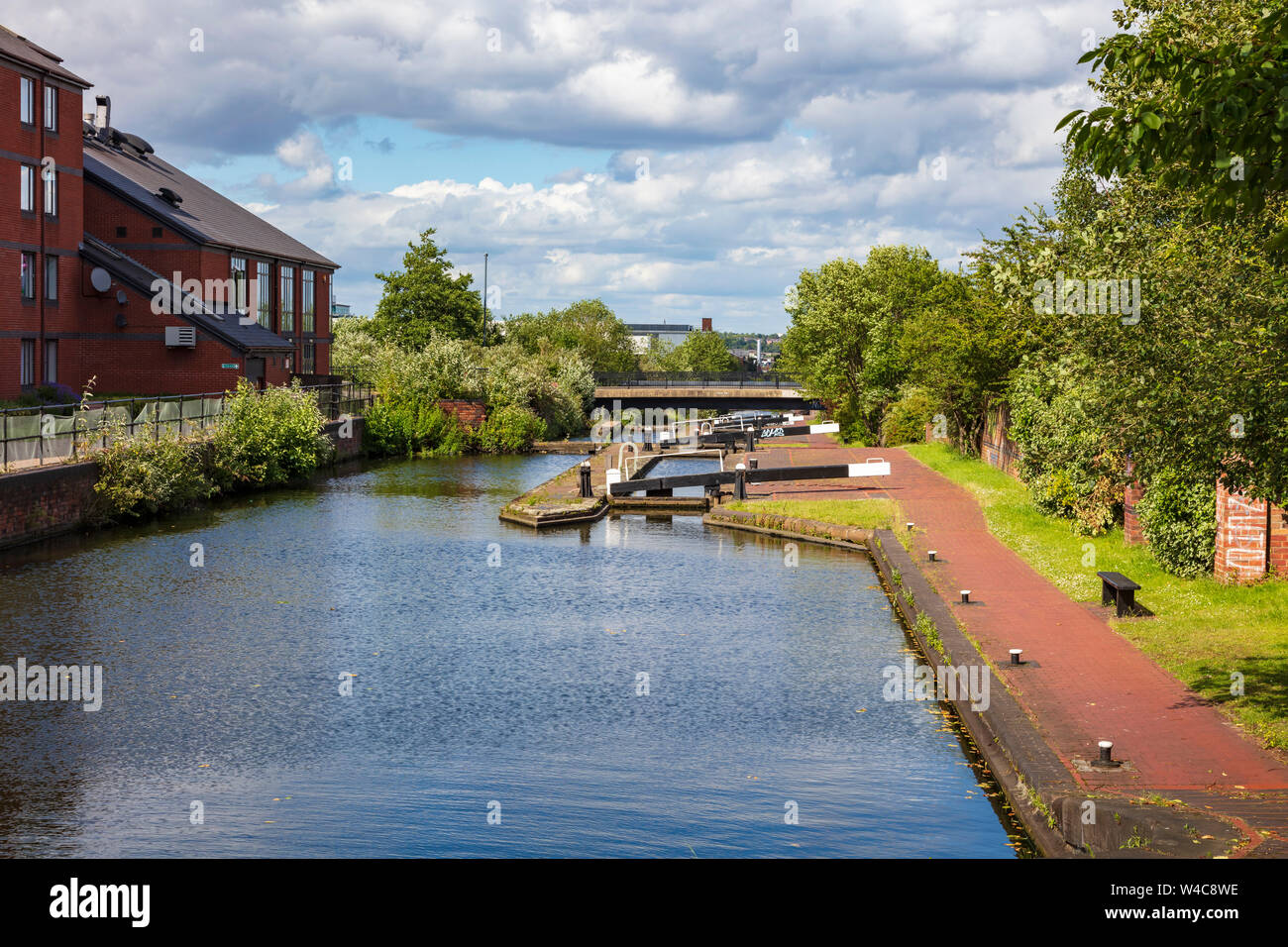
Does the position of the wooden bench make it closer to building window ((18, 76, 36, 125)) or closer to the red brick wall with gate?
the red brick wall with gate

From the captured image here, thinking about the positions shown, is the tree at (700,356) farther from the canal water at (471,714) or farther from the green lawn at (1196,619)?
the canal water at (471,714)

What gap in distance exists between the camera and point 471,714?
46.4 feet

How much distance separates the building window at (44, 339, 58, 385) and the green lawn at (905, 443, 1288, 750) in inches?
1258

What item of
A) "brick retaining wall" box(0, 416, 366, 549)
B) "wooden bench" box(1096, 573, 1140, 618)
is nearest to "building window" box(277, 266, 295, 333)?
"brick retaining wall" box(0, 416, 366, 549)

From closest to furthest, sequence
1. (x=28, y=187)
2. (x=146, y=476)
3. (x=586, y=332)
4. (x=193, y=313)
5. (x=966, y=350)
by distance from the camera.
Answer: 1. (x=146, y=476)
2. (x=28, y=187)
3. (x=966, y=350)
4. (x=193, y=313)
5. (x=586, y=332)

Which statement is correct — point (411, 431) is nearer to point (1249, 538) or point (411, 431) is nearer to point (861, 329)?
point (861, 329)

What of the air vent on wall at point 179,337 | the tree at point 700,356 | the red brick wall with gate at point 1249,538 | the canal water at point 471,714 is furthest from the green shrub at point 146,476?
→ the tree at point 700,356

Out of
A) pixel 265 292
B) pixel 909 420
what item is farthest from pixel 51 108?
pixel 909 420

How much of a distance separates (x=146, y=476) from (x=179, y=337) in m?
17.2

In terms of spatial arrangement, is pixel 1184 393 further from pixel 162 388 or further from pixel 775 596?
pixel 162 388

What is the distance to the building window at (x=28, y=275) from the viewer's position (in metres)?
40.0

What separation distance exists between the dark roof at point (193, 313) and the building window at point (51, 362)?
3.53m

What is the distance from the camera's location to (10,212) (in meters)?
38.2

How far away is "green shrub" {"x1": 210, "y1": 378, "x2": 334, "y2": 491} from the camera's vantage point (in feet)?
121
